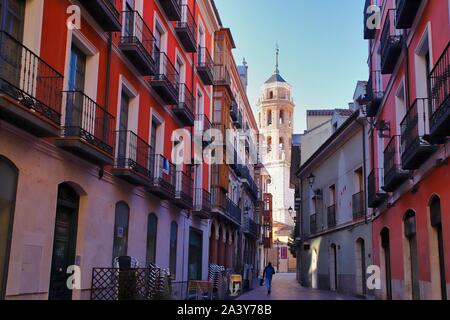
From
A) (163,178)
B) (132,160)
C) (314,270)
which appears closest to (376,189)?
(163,178)

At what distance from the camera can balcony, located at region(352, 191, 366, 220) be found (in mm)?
20406

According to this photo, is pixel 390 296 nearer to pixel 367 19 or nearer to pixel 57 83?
pixel 367 19

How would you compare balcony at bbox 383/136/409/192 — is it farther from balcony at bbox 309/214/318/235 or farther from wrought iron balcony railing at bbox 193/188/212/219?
balcony at bbox 309/214/318/235

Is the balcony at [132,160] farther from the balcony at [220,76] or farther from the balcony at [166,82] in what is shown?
the balcony at [220,76]

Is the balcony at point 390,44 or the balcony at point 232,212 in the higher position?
the balcony at point 390,44

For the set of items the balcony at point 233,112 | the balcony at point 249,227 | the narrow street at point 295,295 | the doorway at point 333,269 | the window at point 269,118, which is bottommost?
the narrow street at point 295,295

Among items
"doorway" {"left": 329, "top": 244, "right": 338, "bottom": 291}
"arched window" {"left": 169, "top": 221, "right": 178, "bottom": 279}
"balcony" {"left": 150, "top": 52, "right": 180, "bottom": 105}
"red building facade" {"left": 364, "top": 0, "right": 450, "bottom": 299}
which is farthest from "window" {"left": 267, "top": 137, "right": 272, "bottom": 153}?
"balcony" {"left": 150, "top": 52, "right": 180, "bottom": 105}

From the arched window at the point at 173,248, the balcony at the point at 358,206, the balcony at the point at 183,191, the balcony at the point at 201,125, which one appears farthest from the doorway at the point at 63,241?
the balcony at the point at 358,206

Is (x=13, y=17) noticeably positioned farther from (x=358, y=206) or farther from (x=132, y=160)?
(x=358, y=206)

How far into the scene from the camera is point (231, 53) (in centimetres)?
2838

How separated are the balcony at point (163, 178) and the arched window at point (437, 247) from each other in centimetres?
691

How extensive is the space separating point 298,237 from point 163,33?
73.2ft

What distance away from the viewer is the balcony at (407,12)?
1093 centimetres
